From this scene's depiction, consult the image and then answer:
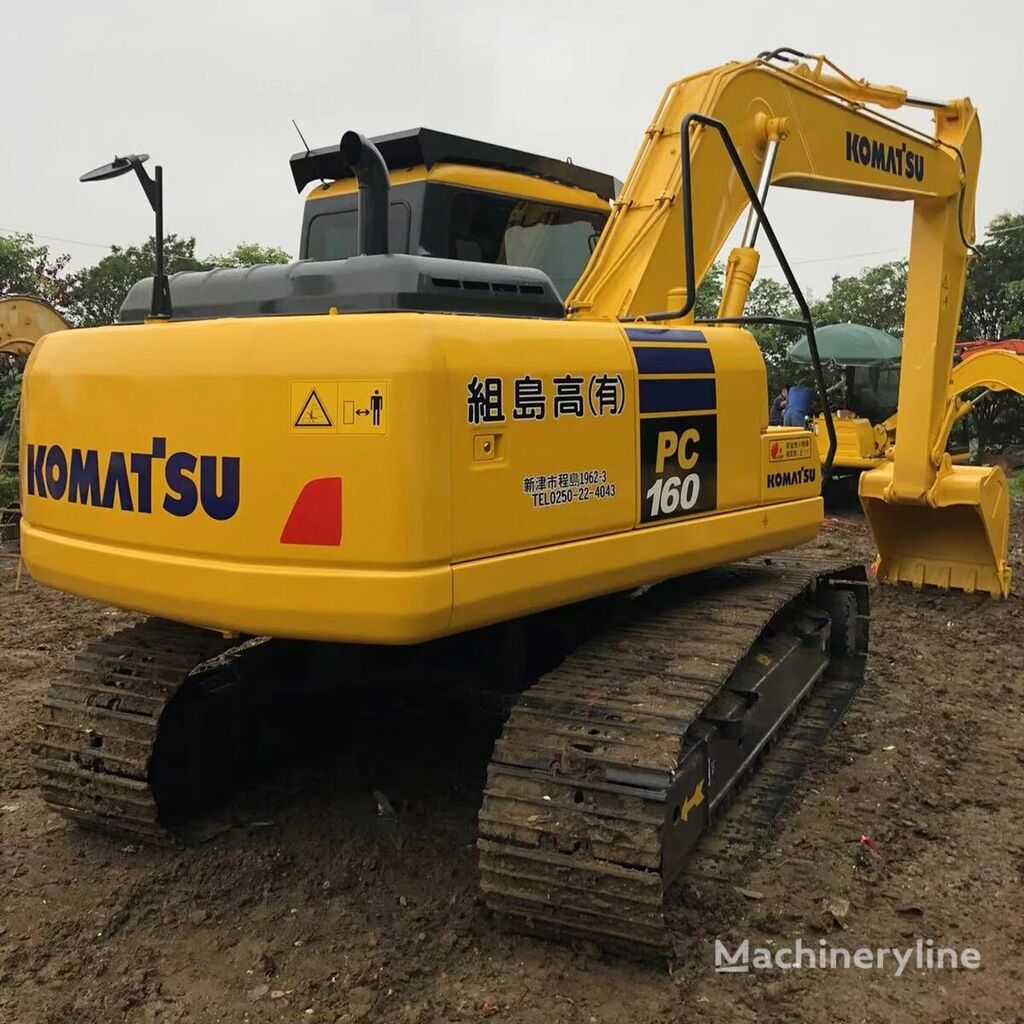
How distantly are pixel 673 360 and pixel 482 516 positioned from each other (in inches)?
38.6

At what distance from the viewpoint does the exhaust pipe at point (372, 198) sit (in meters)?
2.88

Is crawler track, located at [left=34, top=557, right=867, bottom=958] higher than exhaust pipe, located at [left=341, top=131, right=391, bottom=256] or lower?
lower

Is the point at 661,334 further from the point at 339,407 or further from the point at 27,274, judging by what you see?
the point at 27,274

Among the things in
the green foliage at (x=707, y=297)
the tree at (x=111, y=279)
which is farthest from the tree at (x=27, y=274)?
the green foliage at (x=707, y=297)

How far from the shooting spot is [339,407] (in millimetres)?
2539

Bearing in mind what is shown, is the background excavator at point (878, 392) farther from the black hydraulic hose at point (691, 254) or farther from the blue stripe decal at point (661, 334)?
the blue stripe decal at point (661, 334)

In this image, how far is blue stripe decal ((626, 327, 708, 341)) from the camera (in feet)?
10.5

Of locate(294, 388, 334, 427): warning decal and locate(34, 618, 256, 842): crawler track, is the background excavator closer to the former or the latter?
locate(34, 618, 256, 842): crawler track

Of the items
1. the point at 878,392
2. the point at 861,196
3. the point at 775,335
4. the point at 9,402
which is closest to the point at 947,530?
the point at 861,196

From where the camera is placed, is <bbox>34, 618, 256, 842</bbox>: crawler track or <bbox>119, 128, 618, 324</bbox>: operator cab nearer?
<bbox>119, 128, 618, 324</bbox>: operator cab

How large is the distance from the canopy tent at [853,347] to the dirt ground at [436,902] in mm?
9058

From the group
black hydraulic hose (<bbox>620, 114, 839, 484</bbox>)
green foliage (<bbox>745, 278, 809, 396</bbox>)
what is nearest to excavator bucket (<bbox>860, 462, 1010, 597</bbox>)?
black hydraulic hose (<bbox>620, 114, 839, 484</bbox>)

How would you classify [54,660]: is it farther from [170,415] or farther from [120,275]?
[120,275]

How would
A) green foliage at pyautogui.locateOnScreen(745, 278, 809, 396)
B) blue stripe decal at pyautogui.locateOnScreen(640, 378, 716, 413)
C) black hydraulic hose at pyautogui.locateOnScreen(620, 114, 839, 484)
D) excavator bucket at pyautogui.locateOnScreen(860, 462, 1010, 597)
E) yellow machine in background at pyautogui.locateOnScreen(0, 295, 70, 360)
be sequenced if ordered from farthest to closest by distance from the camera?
green foliage at pyautogui.locateOnScreen(745, 278, 809, 396) → yellow machine in background at pyautogui.locateOnScreen(0, 295, 70, 360) → excavator bucket at pyautogui.locateOnScreen(860, 462, 1010, 597) → black hydraulic hose at pyautogui.locateOnScreen(620, 114, 839, 484) → blue stripe decal at pyautogui.locateOnScreen(640, 378, 716, 413)
